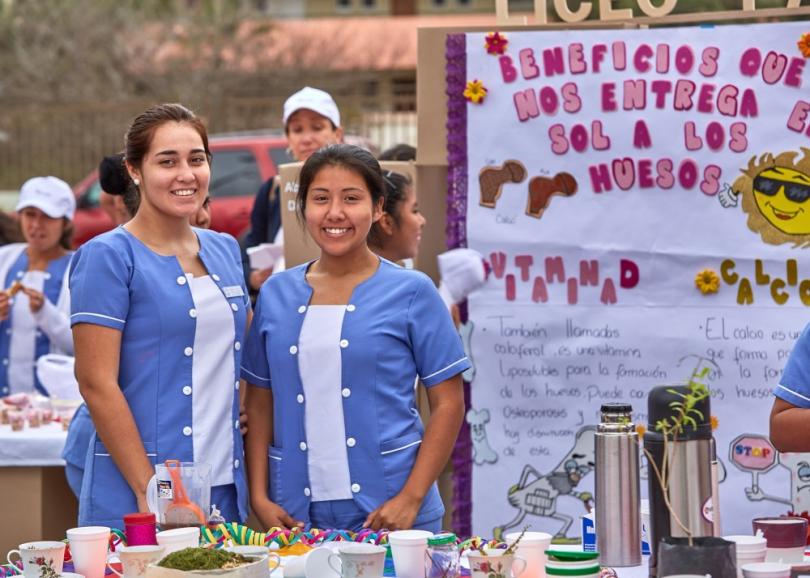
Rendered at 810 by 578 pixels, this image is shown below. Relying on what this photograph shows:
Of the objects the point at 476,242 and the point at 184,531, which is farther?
the point at 476,242

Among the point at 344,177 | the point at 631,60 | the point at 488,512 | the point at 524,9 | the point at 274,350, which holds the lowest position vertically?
the point at 488,512

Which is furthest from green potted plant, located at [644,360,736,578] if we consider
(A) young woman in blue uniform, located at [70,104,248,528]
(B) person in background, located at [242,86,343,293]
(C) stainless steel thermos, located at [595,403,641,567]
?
(B) person in background, located at [242,86,343,293]

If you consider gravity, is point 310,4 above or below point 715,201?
above

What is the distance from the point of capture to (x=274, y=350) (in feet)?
12.6

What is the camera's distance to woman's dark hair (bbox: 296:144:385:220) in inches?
152

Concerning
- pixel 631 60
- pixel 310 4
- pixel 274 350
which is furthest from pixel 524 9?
pixel 274 350

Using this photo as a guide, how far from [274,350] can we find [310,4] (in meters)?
30.7

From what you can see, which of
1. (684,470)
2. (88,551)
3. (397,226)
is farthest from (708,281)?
(88,551)

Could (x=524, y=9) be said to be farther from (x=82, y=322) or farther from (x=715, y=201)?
(x=82, y=322)

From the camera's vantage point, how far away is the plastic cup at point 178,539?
304 centimetres

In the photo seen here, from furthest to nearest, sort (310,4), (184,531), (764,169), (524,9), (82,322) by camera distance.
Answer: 1. (310,4)
2. (524,9)
3. (764,169)
4. (82,322)
5. (184,531)

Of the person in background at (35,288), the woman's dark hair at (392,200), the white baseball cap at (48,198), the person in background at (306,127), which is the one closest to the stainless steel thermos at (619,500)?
the woman's dark hair at (392,200)

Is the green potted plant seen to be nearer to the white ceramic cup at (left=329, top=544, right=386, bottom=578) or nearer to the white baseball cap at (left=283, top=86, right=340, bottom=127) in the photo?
the white ceramic cup at (left=329, top=544, right=386, bottom=578)

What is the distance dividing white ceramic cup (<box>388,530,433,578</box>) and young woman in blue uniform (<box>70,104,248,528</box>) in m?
0.98
